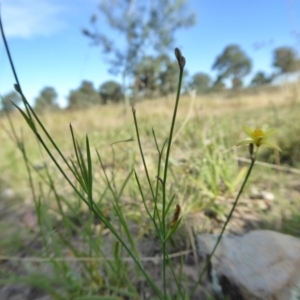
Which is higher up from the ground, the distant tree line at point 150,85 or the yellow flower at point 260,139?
the distant tree line at point 150,85

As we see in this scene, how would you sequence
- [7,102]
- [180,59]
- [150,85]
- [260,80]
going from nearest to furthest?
[180,59]
[7,102]
[150,85]
[260,80]

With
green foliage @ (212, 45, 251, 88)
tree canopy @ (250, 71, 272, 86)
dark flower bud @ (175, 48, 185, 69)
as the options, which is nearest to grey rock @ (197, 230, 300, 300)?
dark flower bud @ (175, 48, 185, 69)

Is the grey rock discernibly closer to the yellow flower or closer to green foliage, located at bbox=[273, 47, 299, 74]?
the yellow flower

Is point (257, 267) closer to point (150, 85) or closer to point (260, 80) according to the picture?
point (150, 85)

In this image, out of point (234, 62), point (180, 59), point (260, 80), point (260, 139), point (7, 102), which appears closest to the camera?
point (180, 59)

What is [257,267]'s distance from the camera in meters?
0.39

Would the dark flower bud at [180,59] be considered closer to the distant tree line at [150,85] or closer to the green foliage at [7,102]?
the green foliage at [7,102]

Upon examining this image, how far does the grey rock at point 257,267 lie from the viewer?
13.9 inches

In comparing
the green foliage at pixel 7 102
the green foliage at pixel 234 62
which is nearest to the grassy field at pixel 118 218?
the green foliage at pixel 7 102

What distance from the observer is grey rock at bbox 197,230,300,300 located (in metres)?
0.35

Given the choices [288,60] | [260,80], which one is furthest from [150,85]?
[260,80]

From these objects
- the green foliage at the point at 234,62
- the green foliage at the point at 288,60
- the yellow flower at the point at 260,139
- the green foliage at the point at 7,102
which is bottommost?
the yellow flower at the point at 260,139

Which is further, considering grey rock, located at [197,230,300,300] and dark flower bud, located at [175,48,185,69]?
grey rock, located at [197,230,300,300]

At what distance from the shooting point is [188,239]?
55 centimetres
